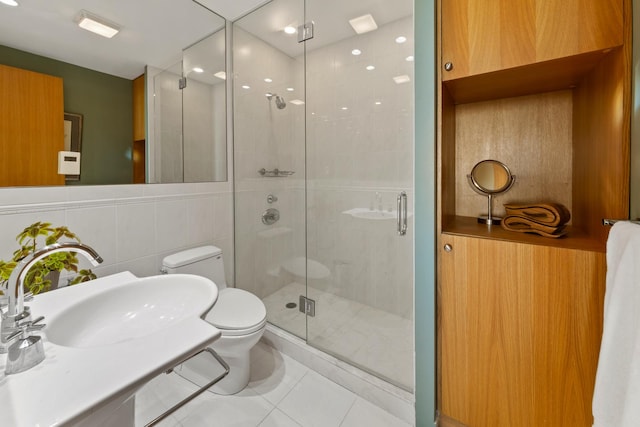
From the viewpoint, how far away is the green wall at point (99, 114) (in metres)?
1.32

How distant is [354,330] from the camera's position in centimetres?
180

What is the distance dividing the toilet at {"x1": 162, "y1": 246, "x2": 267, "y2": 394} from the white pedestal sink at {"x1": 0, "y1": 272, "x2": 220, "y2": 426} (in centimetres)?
30

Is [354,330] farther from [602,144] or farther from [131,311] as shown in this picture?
[602,144]

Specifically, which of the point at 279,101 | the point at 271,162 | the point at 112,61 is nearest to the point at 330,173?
the point at 271,162

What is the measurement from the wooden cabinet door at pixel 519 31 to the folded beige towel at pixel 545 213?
0.56m

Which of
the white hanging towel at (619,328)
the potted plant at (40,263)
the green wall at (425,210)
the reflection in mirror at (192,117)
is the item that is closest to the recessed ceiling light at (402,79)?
the green wall at (425,210)

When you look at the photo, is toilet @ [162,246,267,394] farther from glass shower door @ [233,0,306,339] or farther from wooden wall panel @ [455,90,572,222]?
wooden wall panel @ [455,90,572,222]

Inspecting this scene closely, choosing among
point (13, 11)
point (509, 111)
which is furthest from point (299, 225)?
point (13, 11)

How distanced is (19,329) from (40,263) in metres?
0.59

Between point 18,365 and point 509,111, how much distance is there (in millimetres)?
2023

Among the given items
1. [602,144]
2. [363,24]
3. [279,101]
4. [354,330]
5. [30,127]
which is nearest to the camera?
[602,144]

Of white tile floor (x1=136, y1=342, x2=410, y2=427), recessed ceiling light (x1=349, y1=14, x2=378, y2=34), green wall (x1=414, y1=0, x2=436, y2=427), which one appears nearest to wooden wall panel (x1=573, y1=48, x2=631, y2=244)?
green wall (x1=414, y1=0, x2=436, y2=427)

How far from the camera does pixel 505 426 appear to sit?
1.08 m

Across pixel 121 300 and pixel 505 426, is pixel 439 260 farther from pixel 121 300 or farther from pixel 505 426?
pixel 121 300
